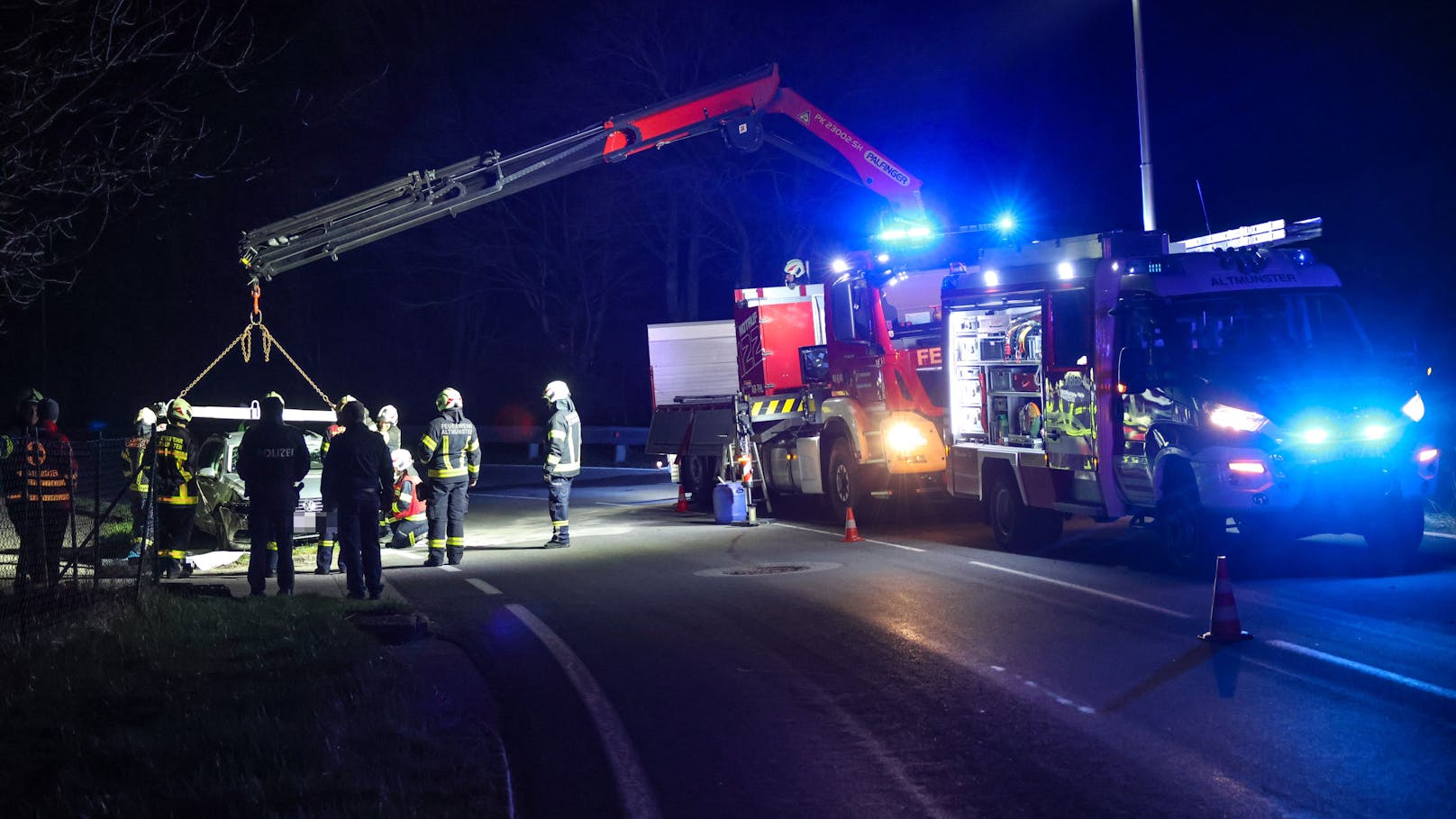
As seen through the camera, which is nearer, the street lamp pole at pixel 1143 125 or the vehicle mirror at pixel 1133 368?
the vehicle mirror at pixel 1133 368

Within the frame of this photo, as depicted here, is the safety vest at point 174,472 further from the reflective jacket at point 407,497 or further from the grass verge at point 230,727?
the grass verge at point 230,727

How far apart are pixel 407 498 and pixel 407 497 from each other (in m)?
0.01

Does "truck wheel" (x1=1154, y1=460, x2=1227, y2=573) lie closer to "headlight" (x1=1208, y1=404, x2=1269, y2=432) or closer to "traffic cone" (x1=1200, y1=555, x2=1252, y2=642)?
"headlight" (x1=1208, y1=404, x2=1269, y2=432)

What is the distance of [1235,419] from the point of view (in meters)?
11.6

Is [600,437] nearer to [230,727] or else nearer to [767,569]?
[767,569]

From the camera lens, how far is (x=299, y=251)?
629 inches

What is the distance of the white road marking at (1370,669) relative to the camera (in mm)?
7441

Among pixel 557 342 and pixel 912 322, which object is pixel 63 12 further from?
pixel 557 342

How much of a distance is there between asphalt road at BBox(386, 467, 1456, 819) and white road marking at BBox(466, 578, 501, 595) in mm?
82

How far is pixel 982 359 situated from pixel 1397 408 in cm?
436

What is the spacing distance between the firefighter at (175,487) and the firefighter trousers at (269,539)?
6.12 ft

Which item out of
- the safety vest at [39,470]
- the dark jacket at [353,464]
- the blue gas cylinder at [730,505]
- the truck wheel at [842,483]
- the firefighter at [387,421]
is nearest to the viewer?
the safety vest at [39,470]

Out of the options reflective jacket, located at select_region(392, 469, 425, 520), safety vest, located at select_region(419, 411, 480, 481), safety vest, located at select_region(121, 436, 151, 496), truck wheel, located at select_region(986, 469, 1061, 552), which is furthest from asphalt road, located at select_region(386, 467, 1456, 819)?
safety vest, located at select_region(121, 436, 151, 496)

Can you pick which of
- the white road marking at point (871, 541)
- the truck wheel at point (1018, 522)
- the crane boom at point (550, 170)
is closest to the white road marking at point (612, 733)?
the white road marking at point (871, 541)
